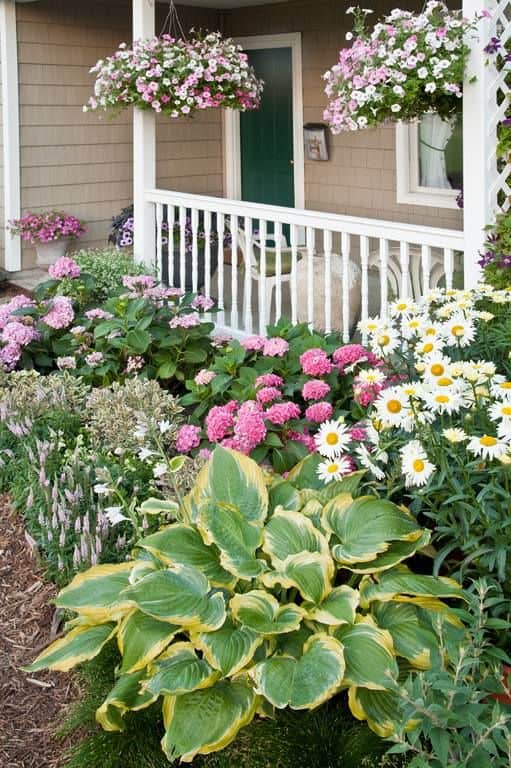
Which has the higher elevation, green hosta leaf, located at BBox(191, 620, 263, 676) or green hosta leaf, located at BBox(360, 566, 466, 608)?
green hosta leaf, located at BBox(360, 566, 466, 608)

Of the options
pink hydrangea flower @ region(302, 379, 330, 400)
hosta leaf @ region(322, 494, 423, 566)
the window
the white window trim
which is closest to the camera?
hosta leaf @ region(322, 494, 423, 566)

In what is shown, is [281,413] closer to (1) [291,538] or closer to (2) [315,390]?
(2) [315,390]

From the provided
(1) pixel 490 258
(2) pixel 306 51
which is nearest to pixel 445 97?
(1) pixel 490 258

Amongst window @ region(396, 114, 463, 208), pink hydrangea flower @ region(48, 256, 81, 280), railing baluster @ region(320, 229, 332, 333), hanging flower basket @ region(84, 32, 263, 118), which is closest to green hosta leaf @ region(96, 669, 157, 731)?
railing baluster @ region(320, 229, 332, 333)

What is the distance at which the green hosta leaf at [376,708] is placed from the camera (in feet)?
7.44

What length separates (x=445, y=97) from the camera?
14.7ft

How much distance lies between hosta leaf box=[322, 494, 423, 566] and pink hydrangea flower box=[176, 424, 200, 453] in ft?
3.86

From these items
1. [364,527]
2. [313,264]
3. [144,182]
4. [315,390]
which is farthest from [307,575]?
[144,182]

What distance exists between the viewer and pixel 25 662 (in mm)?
3004

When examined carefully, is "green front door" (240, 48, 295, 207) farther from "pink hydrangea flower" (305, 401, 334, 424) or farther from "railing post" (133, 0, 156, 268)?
"pink hydrangea flower" (305, 401, 334, 424)

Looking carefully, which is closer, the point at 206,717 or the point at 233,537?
the point at 206,717

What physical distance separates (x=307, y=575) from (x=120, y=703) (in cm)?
57

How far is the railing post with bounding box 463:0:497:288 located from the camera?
4227mm

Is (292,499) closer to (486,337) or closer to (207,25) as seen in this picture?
(486,337)
